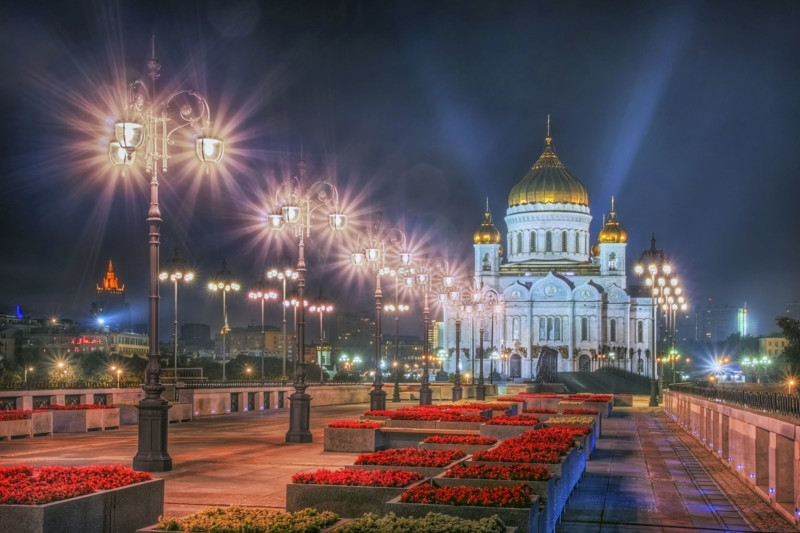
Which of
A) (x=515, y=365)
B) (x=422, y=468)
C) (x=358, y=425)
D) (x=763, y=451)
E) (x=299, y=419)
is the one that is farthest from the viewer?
(x=515, y=365)

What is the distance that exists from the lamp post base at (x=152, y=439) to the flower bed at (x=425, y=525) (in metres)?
9.92

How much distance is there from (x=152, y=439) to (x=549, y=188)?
128m

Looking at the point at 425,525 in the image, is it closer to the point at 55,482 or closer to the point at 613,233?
the point at 55,482

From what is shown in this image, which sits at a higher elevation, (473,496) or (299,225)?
(299,225)

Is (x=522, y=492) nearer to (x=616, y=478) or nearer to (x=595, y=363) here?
(x=616, y=478)

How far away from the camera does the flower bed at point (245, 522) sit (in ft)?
35.7

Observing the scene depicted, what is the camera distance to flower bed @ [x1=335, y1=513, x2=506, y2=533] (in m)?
10.8

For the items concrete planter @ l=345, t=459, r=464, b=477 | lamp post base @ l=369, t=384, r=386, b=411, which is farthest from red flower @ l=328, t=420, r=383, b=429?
lamp post base @ l=369, t=384, r=386, b=411

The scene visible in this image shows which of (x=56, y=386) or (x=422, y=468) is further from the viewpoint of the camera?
(x=56, y=386)

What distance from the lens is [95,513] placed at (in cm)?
1194

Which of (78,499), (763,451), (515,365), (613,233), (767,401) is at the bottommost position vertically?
(515,365)

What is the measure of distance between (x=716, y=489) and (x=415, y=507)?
10.9m

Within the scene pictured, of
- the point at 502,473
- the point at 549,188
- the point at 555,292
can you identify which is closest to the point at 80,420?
the point at 502,473

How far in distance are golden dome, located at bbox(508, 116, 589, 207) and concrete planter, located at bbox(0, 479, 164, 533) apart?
134648 millimetres
